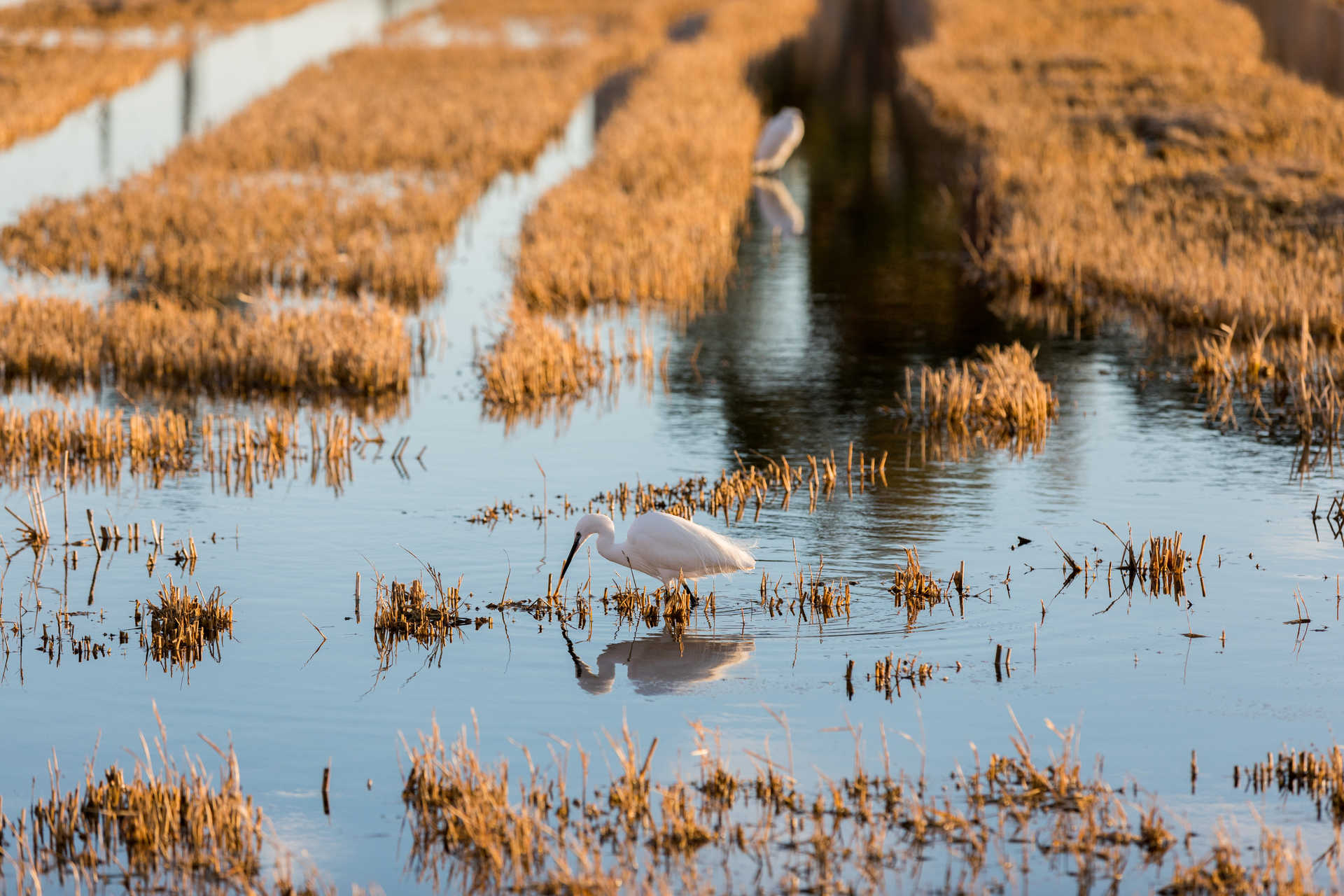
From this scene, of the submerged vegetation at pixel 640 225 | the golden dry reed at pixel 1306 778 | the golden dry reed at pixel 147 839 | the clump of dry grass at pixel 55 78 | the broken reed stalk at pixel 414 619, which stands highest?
the clump of dry grass at pixel 55 78

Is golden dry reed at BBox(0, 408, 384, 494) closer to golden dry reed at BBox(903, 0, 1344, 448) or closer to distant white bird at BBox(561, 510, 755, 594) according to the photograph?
distant white bird at BBox(561, 510, 755, 594)

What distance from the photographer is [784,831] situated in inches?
287

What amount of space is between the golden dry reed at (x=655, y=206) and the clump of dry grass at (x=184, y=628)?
10278mm

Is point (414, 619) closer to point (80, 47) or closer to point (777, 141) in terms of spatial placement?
point (777, 141)

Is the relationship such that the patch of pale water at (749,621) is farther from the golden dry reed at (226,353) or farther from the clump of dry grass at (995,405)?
the golden dry reed at (226,353)

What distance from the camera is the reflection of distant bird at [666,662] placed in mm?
9258

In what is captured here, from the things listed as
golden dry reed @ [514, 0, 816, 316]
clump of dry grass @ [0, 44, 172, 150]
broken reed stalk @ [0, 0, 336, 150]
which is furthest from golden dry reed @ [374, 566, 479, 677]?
broken reed stalk @ [0, 0, 336, 150]

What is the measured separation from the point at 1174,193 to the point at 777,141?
8.40 m

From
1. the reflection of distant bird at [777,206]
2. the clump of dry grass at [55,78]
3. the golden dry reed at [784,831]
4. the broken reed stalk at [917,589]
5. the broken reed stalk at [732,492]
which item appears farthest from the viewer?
the clump of dry grass at [55,78]

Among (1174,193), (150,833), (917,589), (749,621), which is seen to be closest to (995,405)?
(917,589)

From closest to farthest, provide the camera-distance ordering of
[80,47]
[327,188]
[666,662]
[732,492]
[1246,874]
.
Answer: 1. [1246,874]
2. [666,662]
3. [732,492]
4. [327,188]
5. [80,47]

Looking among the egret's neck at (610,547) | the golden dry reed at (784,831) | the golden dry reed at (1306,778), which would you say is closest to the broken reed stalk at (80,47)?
the egret's neck at (610,547)

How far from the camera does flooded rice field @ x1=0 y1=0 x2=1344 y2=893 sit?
7223mm

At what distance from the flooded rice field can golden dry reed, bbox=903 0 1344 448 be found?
1.08 metres
